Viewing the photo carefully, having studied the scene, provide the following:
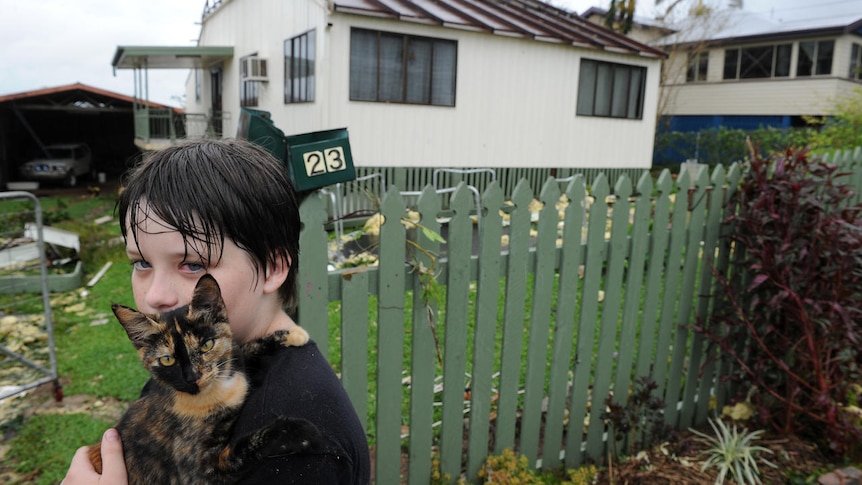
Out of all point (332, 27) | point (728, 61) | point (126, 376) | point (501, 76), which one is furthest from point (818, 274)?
point (728, 61)

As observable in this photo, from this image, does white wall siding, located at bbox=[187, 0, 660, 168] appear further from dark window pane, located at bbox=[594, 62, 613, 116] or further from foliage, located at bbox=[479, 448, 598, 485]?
foliage, located at bbox=[479, 448, 598, 485]

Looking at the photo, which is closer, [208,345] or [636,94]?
[208,345]

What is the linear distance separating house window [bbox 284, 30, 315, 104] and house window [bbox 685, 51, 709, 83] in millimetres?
18914

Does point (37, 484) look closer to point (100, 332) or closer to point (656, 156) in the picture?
point (100, 332)

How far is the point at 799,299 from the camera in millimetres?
3332

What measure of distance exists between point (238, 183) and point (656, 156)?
25628 millimetres

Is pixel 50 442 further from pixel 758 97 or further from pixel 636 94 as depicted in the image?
pixel 758 97

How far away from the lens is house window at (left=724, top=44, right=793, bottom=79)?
78.6ft

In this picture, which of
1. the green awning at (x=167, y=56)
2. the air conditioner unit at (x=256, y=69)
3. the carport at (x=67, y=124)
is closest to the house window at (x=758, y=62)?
the air conditioner unit at (x=256, y=69)

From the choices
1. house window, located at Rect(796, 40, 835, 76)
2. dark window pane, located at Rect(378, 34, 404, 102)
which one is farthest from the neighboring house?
dark window pane, located at Rect(378, 34, 404, 102)

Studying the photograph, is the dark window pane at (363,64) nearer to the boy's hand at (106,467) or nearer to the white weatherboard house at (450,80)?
the white weatherboard house at (450,80)

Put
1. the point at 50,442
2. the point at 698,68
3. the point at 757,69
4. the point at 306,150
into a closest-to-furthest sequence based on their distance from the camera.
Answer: the point at 306,150, the point at 50,442, the point at 757,69, the point at 698,68

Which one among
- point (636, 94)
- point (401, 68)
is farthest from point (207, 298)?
point (636, 94)

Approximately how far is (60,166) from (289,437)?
78.7 ft
